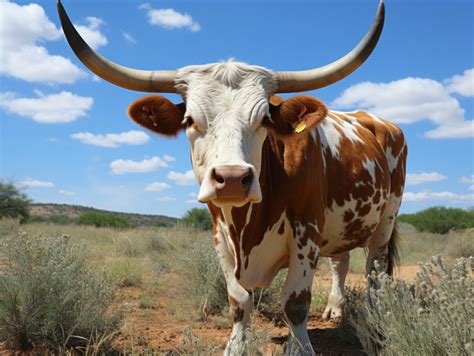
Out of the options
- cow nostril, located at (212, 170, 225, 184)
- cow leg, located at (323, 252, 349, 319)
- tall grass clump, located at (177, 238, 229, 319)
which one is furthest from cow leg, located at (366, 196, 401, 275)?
cow nostril, located at (212, 170, 225, 184)

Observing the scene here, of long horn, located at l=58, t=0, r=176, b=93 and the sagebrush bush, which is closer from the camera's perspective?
long horn, located at l=58, t=0, r=176, b=93

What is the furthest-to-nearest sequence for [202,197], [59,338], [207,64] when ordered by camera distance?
1. [59,338]
2. [207,64]
3. [202,197]

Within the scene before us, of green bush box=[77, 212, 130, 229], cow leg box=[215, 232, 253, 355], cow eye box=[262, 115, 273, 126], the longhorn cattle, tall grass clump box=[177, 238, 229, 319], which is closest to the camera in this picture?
the longhorn cattle

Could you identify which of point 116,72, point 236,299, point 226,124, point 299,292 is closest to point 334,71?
point 226,124

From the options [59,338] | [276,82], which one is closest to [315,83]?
[276,82]

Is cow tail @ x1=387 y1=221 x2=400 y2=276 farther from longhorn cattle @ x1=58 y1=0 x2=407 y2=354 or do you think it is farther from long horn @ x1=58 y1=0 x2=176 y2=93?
long horn @ x1=58 y1=0 x2=176 y2=93

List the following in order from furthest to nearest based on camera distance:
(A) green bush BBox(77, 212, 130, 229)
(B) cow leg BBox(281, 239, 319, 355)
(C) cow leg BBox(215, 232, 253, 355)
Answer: (A) green bush BBox(77, 212, 130, 229)
(C) cow leg BBox(215, 232, 253, 355)
(B) cow leg BBox(281, 239, 319, 355)

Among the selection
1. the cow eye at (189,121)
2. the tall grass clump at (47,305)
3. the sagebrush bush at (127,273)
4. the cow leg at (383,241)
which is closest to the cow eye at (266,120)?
the cow eye at (189,121)

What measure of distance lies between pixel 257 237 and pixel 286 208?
368mm

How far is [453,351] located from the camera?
2895 mm

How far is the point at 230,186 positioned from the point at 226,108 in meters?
0.74

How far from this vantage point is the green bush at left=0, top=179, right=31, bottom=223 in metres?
25.0

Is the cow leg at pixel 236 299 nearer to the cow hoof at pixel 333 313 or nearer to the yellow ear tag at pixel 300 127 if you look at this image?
the yellow ear tag at pixel 300 127

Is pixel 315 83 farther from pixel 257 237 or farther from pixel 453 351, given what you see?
pixel 453 351
